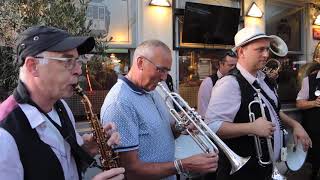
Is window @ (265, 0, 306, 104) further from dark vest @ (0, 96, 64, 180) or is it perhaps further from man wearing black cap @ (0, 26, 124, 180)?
dark vest @ (0, 96, 64, 180)

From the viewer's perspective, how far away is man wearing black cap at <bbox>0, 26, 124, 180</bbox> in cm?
172

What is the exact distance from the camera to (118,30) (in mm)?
5789

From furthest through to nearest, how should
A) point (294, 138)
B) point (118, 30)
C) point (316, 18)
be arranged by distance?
point (316, 18) → point (118, 30) → point (294, 138)

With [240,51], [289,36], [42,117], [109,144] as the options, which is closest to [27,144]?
[42,117]

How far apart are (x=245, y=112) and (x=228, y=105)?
0.16 meters

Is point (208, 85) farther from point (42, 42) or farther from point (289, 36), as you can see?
point (42, 42)

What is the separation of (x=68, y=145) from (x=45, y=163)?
0.82ft

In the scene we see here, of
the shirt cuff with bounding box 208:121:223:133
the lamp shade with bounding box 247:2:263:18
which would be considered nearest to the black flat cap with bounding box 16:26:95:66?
the shirt cuff with bounding box 208:121:223:133

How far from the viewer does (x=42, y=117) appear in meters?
1.88

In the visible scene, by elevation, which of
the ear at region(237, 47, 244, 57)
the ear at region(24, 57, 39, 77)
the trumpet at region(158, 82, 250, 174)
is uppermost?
the ear at region(237, 47, 244, 57)

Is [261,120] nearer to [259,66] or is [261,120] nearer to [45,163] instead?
[259,66]

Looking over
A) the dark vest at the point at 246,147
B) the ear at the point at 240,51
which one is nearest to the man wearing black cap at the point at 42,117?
the dark vest at the point at 246,147

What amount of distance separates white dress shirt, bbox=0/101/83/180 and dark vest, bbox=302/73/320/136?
527 cm

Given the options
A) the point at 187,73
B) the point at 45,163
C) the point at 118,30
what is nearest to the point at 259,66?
the point at 45,163
